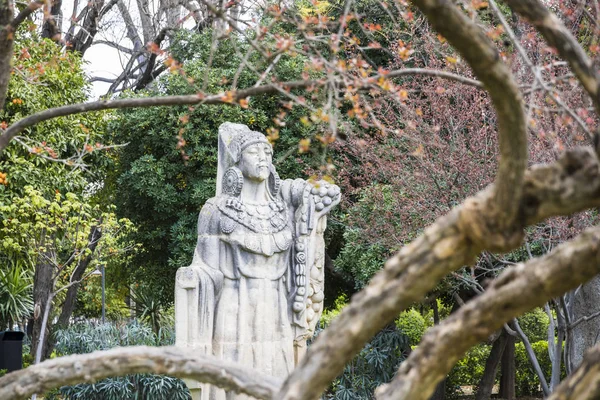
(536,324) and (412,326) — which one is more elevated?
(536,324)

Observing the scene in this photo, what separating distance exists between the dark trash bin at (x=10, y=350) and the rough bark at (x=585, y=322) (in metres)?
8.75

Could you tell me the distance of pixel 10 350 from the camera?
14703 millimetres

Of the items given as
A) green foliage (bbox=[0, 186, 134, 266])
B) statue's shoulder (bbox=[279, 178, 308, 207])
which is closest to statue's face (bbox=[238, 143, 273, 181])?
statue's shoulder (bbox=[279, 178, 308, 207])

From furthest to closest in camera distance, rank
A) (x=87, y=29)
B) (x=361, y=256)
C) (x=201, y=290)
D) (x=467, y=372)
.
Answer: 1. (x=87, y=29)
2. (x=467, y=372)
3. (x=361, y=256)
4. (x=201, y=290)

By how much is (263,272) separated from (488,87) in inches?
202

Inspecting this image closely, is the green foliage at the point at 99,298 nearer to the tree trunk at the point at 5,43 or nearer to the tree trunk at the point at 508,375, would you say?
the tree trunk at the point at 508,375

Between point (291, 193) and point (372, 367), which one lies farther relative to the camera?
point (372, 367)

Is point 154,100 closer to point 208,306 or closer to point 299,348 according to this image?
point 208,306

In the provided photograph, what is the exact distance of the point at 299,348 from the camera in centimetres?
786

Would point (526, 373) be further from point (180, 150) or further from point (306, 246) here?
point (306, 246)

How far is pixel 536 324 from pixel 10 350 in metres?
9.01

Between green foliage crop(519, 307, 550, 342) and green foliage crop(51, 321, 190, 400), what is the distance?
657cm

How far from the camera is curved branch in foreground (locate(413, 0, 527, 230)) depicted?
256 centimetres

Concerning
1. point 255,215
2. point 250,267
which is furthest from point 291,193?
point 250,267
